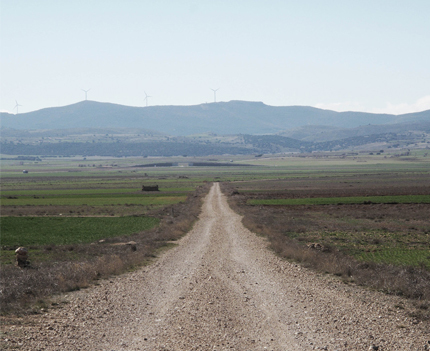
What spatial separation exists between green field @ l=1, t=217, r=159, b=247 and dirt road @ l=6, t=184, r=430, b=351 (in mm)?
17841

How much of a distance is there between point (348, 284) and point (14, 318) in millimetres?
13116

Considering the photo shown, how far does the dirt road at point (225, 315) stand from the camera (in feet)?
43.2

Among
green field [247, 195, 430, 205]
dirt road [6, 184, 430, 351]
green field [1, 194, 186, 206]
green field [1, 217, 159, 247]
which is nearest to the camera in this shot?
dirt road [6, 184, 430, 351]

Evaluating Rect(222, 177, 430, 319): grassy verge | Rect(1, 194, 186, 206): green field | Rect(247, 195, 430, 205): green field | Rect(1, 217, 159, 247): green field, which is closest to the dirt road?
Rect(222, 177, 430, 319): grassy verge

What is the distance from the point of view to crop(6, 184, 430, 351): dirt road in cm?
1318

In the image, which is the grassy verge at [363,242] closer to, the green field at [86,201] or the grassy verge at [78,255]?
the grassy verge at [78,255]

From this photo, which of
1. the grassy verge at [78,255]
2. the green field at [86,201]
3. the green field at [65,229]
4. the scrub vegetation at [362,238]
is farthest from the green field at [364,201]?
the green field at [65,229]

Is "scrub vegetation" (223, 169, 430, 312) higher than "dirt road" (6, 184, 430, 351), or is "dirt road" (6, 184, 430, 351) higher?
"dirt road" (6, 184, 430, 351)

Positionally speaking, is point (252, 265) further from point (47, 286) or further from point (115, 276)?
point (47, 286)

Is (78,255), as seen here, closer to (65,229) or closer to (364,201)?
(65,229)

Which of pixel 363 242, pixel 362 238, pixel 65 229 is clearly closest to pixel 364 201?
pixel 362 238

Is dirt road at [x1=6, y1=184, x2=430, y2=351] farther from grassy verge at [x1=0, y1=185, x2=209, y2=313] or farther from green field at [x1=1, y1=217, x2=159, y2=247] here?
green field at [x1=1, y1=217, x2=159, y2=247]

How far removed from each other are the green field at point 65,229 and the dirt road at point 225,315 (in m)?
17.8

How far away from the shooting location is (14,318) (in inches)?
601
